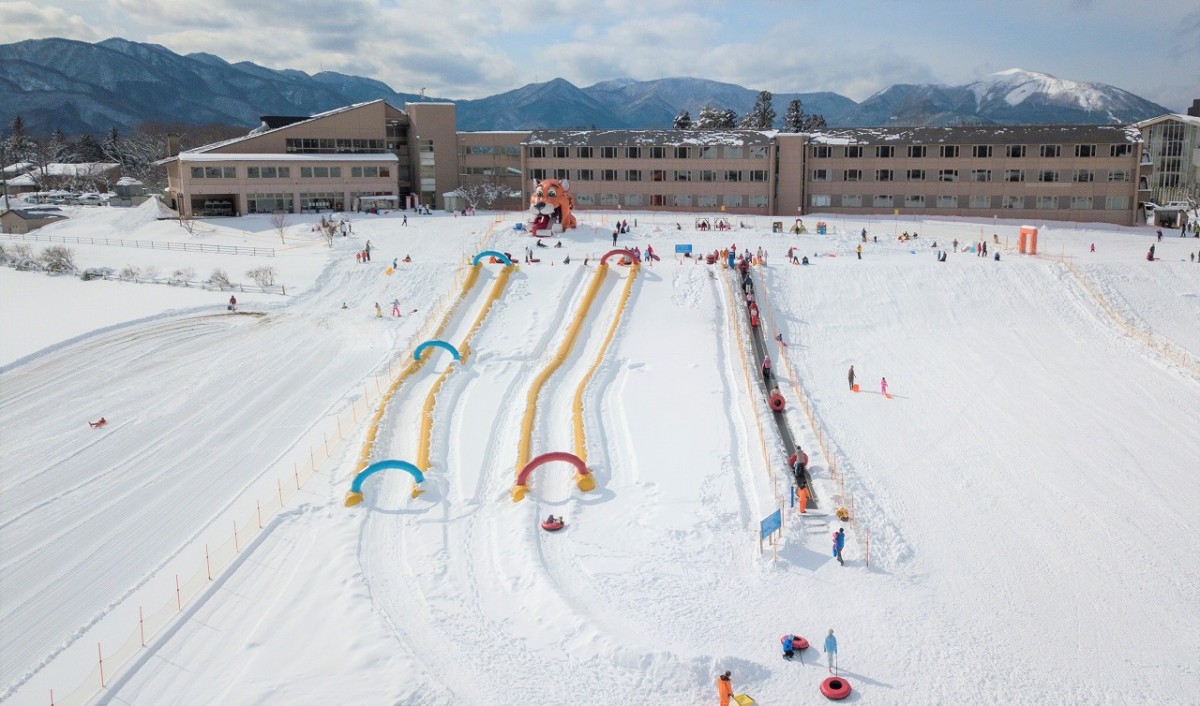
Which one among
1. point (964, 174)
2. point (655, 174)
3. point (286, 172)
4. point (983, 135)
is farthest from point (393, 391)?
A: point (983, 135)

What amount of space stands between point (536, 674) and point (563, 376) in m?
17.5

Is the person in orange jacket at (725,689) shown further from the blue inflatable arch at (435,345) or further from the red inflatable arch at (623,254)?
the red inflatable arch at (623,254)

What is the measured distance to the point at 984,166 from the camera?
6494 centimetres

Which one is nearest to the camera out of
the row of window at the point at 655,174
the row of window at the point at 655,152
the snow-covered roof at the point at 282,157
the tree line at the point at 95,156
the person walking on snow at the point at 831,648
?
the person walking on snow at the point at 831,648

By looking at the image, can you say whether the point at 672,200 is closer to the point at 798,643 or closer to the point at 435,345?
the point at 435,345

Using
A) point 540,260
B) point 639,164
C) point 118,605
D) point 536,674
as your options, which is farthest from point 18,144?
point 536,674

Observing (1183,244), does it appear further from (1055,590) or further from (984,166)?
(1055,590)

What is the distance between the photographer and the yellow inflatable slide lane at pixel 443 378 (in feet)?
80.9

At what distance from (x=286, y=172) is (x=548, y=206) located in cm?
Answer: 2600

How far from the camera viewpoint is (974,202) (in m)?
65.5

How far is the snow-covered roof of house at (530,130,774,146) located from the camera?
6788 centimetres

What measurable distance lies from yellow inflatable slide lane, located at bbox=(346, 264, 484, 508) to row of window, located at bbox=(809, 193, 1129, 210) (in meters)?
35.6

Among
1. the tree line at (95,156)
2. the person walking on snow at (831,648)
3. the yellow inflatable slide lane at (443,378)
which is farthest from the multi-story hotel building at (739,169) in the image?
the person walking on snow at (831,648)

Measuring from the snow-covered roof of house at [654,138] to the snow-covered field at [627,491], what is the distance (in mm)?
25779
